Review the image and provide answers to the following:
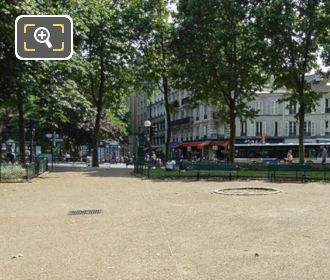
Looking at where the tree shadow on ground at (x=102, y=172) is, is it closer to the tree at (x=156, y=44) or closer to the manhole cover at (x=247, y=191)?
the tree at (x=156, y=44)

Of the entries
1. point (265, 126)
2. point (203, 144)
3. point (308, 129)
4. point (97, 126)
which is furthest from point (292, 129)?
point (97, 126)

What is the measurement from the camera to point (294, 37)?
33438 mm

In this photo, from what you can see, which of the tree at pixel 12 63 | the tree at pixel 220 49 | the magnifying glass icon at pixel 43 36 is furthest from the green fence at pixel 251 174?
the magnifying glass icon at pixel 43 36

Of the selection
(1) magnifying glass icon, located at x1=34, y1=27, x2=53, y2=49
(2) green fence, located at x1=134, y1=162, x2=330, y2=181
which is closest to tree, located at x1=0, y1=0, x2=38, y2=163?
(2) green fence, located at x1=134, y1=162, x2=330, y2=181

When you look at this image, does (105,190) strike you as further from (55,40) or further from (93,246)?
(55,40)

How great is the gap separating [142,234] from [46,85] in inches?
686

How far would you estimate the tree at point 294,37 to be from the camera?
106 ft

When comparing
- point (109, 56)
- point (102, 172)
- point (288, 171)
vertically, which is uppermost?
point (109, 56)

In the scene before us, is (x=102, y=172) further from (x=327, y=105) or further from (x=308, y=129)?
(x=327, y=105)

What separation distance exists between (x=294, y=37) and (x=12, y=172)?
1868 cm

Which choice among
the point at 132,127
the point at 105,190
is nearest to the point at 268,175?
the point at 105,190

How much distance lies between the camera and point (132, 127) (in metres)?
132

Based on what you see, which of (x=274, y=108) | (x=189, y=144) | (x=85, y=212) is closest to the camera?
(x=85, y=212)

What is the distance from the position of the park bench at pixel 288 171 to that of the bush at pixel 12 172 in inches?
434
